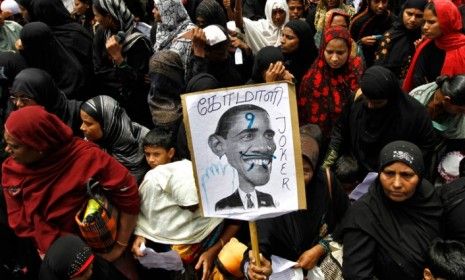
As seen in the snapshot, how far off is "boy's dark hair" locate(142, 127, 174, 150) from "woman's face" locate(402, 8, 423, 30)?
245 centimetres

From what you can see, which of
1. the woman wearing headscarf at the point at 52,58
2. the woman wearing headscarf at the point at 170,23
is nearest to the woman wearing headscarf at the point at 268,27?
the woman wearing headscarf at the point at 170,23

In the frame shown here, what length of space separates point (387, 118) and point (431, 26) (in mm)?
1024

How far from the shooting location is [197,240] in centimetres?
296

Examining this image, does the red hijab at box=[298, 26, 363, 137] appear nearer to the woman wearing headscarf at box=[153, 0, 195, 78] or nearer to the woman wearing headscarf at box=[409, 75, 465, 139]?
the woman wearing headscarf at box=[409, 75, 465, 139]

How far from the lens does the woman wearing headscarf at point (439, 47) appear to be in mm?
3852

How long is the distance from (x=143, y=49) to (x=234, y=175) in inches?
99.0

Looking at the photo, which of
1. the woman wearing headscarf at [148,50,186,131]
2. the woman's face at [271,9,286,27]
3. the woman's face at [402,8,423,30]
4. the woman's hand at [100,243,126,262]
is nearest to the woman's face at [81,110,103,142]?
the woman wearing headscarf at [148,50,186,131]

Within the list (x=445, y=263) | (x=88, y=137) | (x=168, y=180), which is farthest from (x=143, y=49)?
(x=445, y=263)

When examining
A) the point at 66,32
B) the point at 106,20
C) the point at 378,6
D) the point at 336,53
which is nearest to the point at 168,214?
the point at 336,53

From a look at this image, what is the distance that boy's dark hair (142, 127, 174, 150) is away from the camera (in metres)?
3.28

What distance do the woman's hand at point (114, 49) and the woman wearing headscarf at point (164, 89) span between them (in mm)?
523

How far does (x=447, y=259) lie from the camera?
244 cm

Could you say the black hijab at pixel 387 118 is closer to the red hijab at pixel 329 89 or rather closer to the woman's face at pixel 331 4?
the red hijab at pixel 329 89

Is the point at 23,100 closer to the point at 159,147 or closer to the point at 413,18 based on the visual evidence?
the point at 159,147
